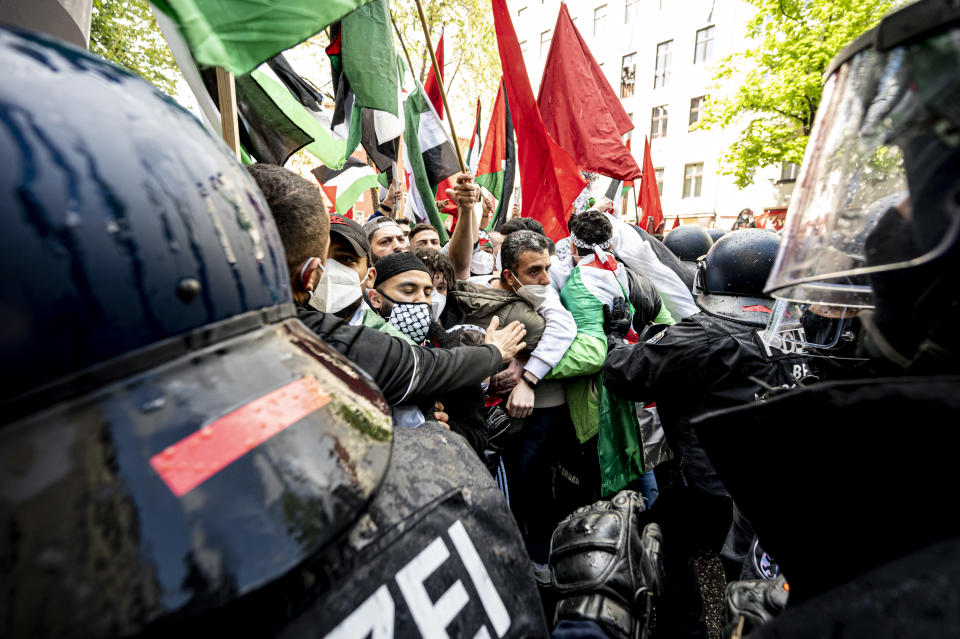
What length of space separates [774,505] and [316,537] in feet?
2.37

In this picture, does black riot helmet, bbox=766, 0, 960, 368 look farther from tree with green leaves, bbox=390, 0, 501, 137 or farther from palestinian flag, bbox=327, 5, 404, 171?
tree with green leaves, bbox=390, 0, 501, 137

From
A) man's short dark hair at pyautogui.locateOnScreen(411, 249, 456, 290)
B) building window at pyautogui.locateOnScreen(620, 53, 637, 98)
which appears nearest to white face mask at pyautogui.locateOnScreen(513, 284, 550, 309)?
man's short dark hair at pyautogui.locateOnScreen(411, 249, 456, 290)

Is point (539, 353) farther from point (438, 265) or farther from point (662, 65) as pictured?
point (662, 65)

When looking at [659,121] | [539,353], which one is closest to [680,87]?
[659,121]

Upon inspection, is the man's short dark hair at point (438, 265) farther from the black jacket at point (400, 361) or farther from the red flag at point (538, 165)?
the red flag at point (538, 165)

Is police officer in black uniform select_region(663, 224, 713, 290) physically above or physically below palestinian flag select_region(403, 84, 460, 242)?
below

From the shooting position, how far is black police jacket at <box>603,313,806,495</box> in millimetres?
2168

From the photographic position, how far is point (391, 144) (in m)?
3.55

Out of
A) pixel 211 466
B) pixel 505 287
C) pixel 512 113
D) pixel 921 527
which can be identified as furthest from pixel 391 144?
pixel 921 527

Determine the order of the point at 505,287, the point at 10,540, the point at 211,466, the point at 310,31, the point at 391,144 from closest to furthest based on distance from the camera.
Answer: the point at 10,540, the point at 211,466, the point at 310,31, the point at 505,287, the point at 391,144

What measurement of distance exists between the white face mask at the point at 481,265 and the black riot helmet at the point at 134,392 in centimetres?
367

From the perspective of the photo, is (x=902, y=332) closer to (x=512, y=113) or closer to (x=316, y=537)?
(x=316, y=537)

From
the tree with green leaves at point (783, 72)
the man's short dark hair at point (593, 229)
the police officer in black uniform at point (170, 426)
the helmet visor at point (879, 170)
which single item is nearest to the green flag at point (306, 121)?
the man's short dark hair at point (593, 229)

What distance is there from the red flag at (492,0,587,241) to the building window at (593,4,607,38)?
28.9 metres
